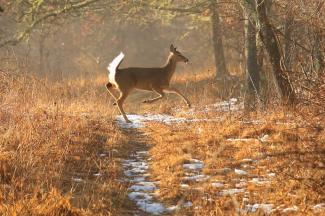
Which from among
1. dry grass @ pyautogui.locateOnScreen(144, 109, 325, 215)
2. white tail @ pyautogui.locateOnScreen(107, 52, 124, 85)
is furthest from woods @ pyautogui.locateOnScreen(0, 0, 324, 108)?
white tail @ pyautogui.locateOnScreen(107, 52, 124, 85)

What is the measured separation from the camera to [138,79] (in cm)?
1237

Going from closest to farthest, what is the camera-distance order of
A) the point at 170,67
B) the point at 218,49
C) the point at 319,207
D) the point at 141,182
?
the point at 319,207 < the point at 141,182 < the point at 170,67 < the point at 218,49

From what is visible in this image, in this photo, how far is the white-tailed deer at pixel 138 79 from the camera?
38.7 ft

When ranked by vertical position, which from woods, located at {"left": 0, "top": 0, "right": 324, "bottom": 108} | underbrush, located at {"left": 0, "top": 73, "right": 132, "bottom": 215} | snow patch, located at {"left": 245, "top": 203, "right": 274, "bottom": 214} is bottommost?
snow patch, located at {"left": 245, "top": 203, "right": 274, "bottom": 214}

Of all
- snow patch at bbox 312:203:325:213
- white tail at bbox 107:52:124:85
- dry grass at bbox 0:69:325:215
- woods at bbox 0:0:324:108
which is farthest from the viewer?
white tail at bbox 107:52:124:85

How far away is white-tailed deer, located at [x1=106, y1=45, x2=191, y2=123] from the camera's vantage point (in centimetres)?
1179

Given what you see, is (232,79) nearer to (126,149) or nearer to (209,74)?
(209,74)

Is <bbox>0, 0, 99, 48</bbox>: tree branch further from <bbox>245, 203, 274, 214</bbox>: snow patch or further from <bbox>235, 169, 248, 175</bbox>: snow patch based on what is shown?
<bbox>245, 203, 274, 214</bbox>: snow patch

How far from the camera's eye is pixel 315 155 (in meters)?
6.11

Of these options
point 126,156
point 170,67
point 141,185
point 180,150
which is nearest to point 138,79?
point 170,67

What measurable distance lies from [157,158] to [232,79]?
1209 centimetres

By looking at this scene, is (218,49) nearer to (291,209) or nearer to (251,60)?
Result: (251,60)

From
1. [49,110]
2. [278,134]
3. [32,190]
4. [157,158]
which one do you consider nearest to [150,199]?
[32,190]

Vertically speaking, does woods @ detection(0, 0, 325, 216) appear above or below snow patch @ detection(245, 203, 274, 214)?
above
